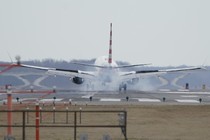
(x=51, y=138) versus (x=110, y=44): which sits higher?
(x=110, y=44)

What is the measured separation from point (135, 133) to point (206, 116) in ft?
36.3

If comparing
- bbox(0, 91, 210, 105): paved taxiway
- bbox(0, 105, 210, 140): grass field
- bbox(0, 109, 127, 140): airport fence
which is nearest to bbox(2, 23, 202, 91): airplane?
bbox(0, 91, 210, 105): paved taxiway

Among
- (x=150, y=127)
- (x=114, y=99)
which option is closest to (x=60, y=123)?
(x=150, y=127)

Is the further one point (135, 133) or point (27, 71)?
point (27, 71)

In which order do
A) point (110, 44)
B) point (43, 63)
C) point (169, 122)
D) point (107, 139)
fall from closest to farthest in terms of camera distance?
point (107, 139), point (169, 122), point (110, 44), point (43, 63)

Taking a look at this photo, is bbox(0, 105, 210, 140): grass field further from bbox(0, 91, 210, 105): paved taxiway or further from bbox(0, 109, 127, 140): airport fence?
bbox(0, 91, 210, 105): paved taxiway

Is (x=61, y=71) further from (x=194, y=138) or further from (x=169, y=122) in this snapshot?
(x=194, y=138)

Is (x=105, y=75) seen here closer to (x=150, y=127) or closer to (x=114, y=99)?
(x=114, y=99)

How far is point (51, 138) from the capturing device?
23.3m

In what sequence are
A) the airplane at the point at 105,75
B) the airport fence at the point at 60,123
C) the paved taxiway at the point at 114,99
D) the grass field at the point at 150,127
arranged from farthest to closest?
1. the airplane at the point at 105,75
2. the paved taxiway at the point at 114,99
3. the grass field at the point at 150,127
4. the airport fence at the point at 60,123

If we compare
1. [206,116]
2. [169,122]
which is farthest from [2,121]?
[206,116]

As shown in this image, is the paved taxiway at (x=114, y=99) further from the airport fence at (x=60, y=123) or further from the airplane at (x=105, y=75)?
the airport fence at (x=60, y=123)

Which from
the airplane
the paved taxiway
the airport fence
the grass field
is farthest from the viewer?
the airplane

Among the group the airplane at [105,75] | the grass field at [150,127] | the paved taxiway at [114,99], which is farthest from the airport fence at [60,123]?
the airplane at [105,75]
